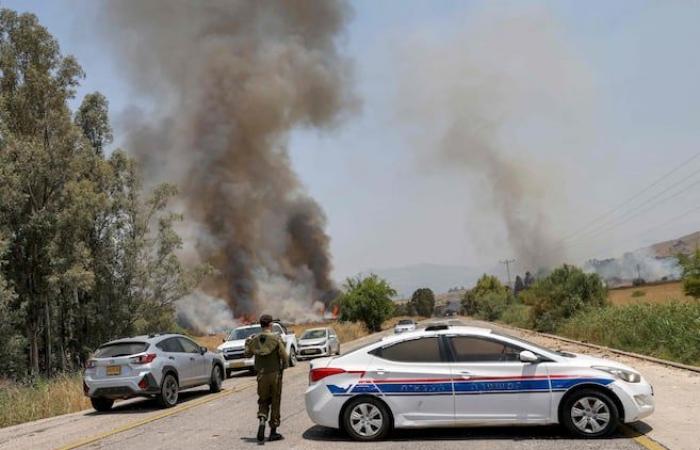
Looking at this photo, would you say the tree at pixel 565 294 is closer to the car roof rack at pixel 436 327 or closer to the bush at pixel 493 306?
the car roof rack at pixel 436 327

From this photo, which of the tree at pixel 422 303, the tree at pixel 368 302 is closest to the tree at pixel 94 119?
the tree at pixel 368 302

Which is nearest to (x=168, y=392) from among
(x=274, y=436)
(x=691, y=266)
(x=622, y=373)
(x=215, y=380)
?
(x=215, y=380)

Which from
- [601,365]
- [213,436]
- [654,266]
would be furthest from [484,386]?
[654,266]

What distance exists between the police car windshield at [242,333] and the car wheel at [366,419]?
43.6 ft

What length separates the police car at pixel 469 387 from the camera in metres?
7.21

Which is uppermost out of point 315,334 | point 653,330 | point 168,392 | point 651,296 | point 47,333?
point 47,333

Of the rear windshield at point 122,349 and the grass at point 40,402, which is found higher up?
the rear windshield at point 122,349

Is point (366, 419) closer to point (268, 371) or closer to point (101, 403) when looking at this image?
point (268, 371)

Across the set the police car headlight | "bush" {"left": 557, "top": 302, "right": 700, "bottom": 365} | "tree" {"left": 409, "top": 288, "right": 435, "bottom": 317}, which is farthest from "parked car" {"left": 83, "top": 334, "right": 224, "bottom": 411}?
"tree" {"left": 409, "top": 288, "right": 435, "bottom": 317}

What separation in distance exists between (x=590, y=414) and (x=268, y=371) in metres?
3.82

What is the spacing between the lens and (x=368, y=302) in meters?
56.2

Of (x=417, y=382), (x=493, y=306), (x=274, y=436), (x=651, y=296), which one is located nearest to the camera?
(x=417, y=382)

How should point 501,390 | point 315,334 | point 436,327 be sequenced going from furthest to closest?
point 315,334
point 436,327
point 501,390

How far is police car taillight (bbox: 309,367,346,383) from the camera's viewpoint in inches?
306
